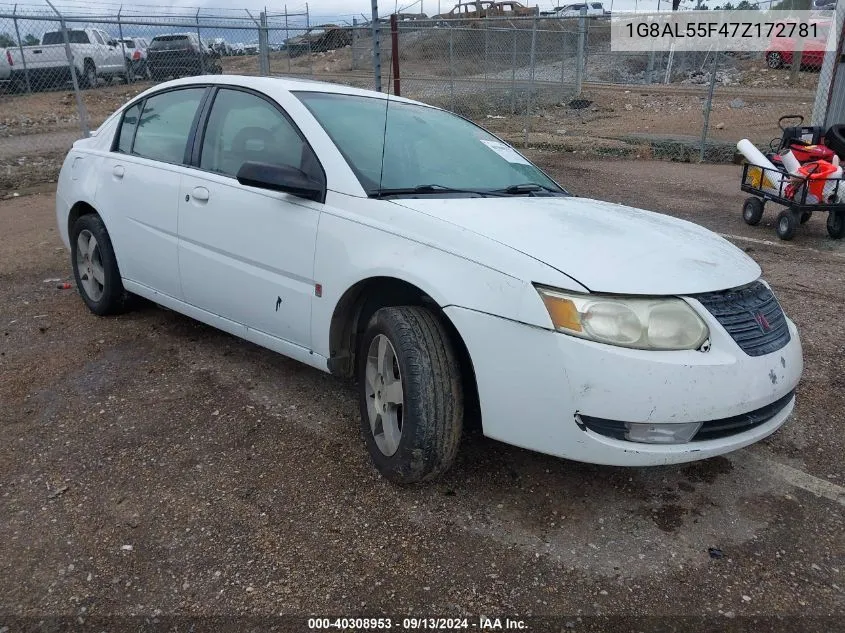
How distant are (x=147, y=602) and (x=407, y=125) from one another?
98.7 inches

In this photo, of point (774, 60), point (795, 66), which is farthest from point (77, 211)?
point (774, 60)

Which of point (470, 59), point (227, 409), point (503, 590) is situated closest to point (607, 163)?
point (470, 59)

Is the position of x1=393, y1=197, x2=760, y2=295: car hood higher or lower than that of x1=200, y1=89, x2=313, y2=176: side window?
lower

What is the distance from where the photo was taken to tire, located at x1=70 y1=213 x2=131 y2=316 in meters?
4.49

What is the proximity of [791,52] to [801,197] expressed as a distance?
1991cm

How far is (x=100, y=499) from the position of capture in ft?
9.26

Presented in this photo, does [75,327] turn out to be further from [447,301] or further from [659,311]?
[659,311]

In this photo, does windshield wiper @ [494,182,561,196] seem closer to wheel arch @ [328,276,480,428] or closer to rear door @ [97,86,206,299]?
wheel arch @ [328,276,480,428]

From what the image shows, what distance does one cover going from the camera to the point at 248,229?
3.43m

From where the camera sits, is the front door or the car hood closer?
the car hood

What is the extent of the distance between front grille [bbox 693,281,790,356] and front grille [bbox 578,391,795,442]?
0.23m

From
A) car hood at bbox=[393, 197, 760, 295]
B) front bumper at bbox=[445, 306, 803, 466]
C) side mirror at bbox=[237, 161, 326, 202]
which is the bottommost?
front bumper at bbox=[445, 306, 803, 466]

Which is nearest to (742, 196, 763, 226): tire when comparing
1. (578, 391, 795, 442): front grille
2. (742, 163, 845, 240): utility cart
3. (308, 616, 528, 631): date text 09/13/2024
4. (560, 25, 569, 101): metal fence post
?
(742, 163, 845, 240): utility cart

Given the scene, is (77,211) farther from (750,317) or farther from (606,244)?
(750,317)
